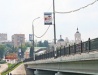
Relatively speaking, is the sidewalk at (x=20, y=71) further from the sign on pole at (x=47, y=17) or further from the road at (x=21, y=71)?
the sign on pole at (x=47, y=17)

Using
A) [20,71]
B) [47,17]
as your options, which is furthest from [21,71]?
[47,17]

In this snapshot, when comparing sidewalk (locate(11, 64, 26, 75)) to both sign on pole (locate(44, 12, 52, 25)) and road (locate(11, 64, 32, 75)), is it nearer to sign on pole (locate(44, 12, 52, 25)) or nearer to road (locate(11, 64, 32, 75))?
road (locate(11, 64, 32, 75))

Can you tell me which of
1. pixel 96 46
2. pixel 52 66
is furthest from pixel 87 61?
pixel 52 66

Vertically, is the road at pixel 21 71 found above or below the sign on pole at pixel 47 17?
below

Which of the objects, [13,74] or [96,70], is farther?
[13,74]

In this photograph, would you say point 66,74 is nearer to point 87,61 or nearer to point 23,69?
point 87,61

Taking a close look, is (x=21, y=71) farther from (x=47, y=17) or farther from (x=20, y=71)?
(x=47, y=17)

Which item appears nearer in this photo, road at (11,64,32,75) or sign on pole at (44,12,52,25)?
sign on pole at (44,12,52,25)

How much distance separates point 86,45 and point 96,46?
3307 millimetres

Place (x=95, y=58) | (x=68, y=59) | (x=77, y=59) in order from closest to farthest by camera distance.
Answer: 1. (x=95, y=58)
2. (x=77, y=59)
3. (x=68, y=59)

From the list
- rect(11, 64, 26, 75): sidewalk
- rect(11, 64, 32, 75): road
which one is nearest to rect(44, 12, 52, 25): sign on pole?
rect(11, 64, 32, 75): road

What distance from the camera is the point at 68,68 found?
36812 millimetres

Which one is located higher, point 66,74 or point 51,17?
point 51,17

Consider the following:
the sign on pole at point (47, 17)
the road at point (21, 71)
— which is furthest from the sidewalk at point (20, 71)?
the sign on pole at point (47, 17)
